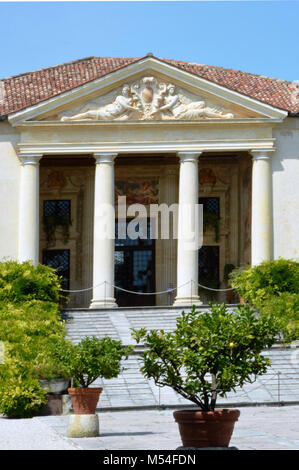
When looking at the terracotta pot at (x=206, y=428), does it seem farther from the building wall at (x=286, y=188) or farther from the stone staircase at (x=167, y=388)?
the building wall at (x=286, y=188)

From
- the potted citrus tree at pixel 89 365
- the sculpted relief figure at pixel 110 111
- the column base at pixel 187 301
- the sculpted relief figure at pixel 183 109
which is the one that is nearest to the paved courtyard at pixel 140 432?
the potted citrus tree at pixel 89 365

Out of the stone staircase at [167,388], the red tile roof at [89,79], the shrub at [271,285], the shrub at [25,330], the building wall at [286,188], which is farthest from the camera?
the red tile roof at [89,79]

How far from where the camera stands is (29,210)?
36.3 metres

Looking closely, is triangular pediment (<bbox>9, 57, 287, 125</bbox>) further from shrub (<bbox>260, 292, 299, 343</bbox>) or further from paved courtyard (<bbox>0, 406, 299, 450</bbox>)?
paved courtyard (<bbox>0, 406, 299, 450</bbox>)

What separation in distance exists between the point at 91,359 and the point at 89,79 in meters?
23.3

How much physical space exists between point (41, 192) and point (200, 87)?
9.45 metres

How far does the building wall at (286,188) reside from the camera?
37.0 m

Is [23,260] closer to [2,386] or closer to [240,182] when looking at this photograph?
[240,182]

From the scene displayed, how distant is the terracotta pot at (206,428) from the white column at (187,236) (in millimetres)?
23176

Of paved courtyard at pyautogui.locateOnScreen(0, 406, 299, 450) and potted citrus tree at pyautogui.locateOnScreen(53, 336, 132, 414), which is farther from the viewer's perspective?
potted citrus tree at pyautogui.locateOnScreen(53, 336, 132, 414)

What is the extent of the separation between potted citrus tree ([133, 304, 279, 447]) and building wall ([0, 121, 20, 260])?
78.6 ft

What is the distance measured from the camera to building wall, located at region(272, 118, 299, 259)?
1457 inches

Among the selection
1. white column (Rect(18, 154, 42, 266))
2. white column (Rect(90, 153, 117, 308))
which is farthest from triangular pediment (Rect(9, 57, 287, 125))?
white column (Rect(90, 153, 117, 308))

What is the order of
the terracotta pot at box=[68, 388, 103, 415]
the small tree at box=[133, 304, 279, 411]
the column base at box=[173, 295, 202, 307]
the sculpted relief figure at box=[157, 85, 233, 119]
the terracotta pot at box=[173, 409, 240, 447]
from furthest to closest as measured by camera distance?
the sculpted relief figure at box=[157, 85, 233, 119]
the column base at box=[173, 295, 202, 307]
the terracotta pot at box=[68, 388, 103, 415]
the small tree at box=[133, 304, 279, 411]
the terracotta pot at box=[173, 409, 240, 447]
